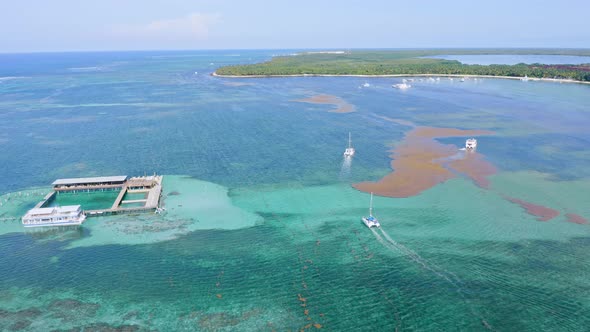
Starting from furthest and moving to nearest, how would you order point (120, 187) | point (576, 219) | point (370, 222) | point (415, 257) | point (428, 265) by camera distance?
point (120, 187), point (576, 219), point (370, 222), point (415, 257), point (428, 265)

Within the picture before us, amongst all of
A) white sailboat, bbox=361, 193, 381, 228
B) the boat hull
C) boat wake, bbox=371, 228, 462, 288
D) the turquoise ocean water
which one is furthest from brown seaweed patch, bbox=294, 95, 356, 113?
boat wake, bbox=371, 228, 462, 288

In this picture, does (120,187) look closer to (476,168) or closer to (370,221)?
(370,221)

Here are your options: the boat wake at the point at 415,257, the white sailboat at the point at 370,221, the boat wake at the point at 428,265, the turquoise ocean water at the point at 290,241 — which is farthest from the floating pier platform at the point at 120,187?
the boat wake at the point at 428,265

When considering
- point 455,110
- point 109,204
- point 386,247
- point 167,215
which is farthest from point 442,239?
point 455,110

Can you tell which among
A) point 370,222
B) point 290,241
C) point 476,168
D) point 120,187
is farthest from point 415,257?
point 120,187

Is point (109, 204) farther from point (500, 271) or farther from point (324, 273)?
point (500, 271)

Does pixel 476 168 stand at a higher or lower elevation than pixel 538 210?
higher

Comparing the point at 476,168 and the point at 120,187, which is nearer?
the point at 120,187
